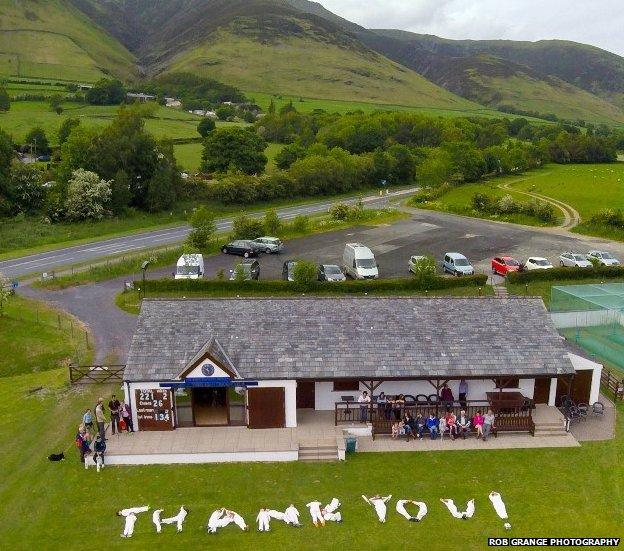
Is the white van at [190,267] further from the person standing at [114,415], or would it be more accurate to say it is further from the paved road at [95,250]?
the person standing at [114,415]

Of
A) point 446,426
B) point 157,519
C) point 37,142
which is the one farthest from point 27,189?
point 446,426

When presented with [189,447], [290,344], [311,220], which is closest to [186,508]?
[189,447]

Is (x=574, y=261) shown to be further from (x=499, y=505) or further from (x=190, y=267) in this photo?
(x=499, y=505)

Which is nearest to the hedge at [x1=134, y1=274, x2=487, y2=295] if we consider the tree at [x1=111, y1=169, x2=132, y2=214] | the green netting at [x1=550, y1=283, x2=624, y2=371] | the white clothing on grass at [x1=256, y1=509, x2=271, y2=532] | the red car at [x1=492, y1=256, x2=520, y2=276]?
the red car at [x1=492, y1=256, x2=520, y2=276]

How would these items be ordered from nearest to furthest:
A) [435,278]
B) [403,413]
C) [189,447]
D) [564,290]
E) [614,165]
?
[189,447]
[403,413]
[564,290]
[435,278]
[614,165]

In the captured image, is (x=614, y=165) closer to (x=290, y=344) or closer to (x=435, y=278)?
(x=435, y=278)

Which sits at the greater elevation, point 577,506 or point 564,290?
point 564,290
